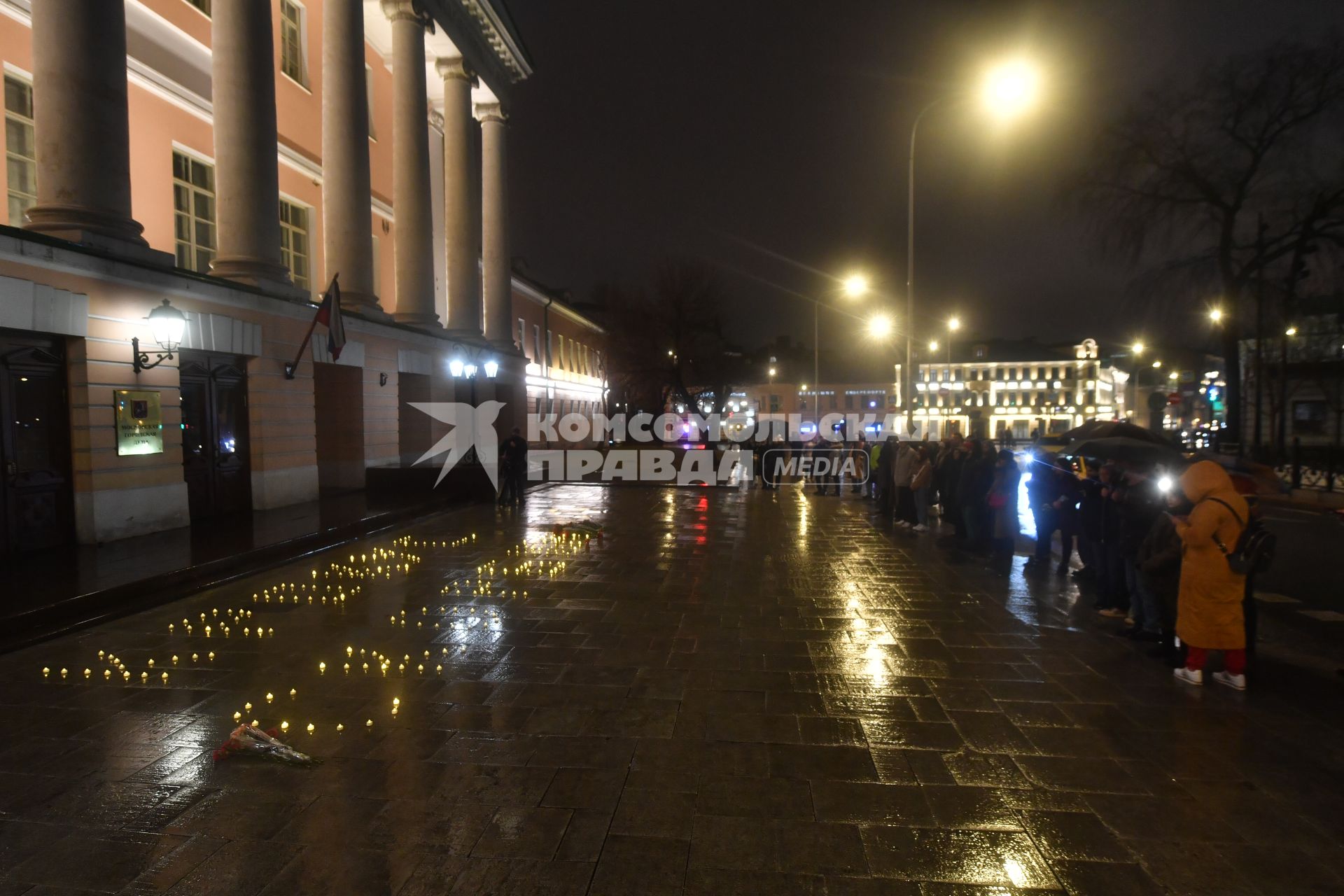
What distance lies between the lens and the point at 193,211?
15.4 meters

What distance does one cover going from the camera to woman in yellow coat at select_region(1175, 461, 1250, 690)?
16.8ft

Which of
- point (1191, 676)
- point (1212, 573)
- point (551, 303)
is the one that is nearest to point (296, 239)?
point (1212, 573)

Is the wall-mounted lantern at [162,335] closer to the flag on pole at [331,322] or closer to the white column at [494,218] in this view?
the flag on pole at [331,322]

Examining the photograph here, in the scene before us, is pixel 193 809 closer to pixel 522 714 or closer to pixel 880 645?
pixel 522 714

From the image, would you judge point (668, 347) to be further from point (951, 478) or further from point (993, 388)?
point (993, 388)

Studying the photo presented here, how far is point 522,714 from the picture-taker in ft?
16.1

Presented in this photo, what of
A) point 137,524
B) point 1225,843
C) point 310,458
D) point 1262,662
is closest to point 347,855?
point 1225,843

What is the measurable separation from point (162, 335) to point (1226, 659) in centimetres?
1420

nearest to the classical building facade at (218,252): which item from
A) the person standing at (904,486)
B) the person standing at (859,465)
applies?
the person standing at (859,465)

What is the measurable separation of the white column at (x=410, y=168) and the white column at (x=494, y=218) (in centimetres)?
703

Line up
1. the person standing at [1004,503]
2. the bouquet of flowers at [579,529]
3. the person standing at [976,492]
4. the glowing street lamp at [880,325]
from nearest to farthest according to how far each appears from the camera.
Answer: the person standing at [1004,503], the person standing at [976,492], the bouquet of flowers at [579,529], the glowing street lamp at [880,325]

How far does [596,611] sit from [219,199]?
40.4 feet

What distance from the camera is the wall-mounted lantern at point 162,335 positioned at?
11.0 m

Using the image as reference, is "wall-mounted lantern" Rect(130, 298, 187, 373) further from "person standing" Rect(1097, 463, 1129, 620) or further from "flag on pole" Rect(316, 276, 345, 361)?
"person standing" Rect(1097, 463, 1129, 620)
